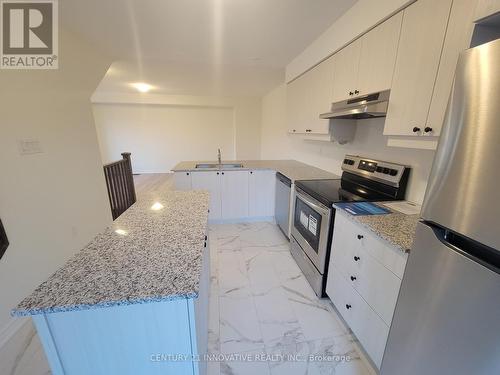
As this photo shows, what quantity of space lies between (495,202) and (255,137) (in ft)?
20.4

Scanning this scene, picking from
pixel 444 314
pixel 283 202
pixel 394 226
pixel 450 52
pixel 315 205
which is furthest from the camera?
pixel 283 202

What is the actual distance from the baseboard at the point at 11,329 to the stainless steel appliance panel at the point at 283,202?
99.0 inches

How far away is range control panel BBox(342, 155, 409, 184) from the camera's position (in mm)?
1604

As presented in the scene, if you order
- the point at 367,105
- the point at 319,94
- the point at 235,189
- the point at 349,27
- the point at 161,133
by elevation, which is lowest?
the point at 235,189

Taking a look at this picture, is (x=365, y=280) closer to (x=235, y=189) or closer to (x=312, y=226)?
(x=312, y=226)

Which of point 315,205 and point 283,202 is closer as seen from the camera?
point 315,205

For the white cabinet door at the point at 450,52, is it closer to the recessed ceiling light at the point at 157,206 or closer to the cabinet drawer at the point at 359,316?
the cabinet drawer at the point at 359,316

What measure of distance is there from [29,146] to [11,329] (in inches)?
55.5

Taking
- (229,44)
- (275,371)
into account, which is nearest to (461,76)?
(275,371)

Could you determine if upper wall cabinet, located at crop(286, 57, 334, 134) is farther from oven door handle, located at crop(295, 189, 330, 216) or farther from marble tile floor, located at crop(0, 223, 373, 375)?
marble tile floor, located at crop(0, 223, 373, 375)

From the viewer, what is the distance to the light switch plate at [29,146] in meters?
1.66

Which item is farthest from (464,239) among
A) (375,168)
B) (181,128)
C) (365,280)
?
(181,128)

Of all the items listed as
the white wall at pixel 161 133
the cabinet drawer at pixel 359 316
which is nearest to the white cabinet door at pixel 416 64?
the cabinet drawer at pixel 359 316

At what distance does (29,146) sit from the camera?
1732 mm
